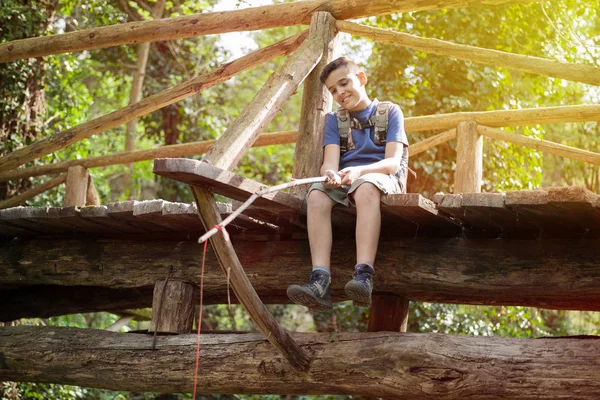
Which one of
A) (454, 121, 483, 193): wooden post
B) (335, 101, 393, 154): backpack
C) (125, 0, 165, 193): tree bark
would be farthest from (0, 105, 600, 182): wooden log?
(125, 0, 165, 193): tree bark

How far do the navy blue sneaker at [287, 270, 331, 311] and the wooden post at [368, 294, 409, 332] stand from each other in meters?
A: 0.73

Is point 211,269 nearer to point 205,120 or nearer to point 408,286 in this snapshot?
point 408,286

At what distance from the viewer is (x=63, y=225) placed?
16.2 ft

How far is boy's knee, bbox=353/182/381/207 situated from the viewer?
11.8 feet

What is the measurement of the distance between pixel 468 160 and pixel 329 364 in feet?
6.11

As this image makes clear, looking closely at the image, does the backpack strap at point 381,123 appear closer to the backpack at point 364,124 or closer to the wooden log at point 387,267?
the backpack at point 364,124

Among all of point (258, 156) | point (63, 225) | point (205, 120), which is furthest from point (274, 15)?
point (258, 156)

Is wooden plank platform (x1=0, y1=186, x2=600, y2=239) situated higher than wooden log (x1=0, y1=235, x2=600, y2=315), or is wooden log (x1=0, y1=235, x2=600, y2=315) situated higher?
Result: wooden plank platform (x1=0, y1=186, x2=600, y2=239)

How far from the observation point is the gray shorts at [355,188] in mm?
3608

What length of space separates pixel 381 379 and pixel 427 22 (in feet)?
19.8

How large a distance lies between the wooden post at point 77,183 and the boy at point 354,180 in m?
2.73

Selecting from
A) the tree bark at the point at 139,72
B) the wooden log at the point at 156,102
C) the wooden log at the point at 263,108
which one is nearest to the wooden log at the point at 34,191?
the wooden log at the point at 156,102

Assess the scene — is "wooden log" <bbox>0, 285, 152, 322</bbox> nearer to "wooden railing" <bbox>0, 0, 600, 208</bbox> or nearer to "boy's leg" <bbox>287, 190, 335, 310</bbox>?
"wooden railing" <bbox>0, 0, 600, 208</bbox>

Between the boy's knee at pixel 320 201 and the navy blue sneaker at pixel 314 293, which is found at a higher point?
the boy's knee at pixel 320 201
